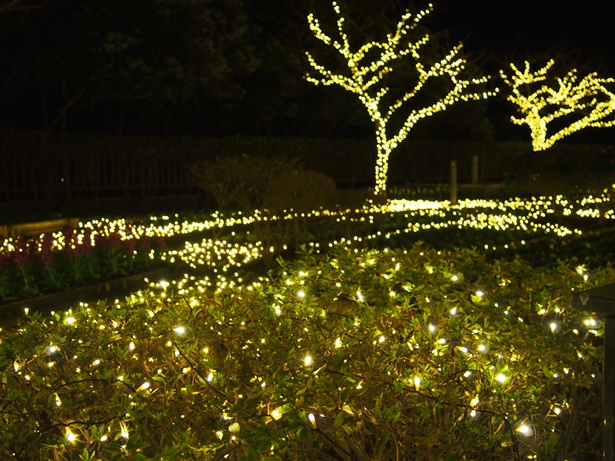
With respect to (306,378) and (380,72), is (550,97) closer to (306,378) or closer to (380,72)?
(380,72)

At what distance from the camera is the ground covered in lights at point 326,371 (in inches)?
123

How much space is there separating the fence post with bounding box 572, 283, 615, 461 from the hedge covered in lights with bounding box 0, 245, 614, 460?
217 mm

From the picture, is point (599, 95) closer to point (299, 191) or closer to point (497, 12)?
point (497, 12)

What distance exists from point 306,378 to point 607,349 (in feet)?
3.56

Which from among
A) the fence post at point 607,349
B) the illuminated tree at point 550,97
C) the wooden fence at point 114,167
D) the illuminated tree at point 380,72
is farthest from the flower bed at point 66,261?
the illuminated tree at point 550,97

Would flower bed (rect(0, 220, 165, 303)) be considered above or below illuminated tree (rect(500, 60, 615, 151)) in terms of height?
below

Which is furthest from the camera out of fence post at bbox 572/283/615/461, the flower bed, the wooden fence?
the wooden fence

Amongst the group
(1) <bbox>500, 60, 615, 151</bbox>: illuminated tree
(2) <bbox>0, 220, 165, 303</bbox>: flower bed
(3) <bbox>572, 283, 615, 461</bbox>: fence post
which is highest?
(1) <bbox>500, 60, 615, 151</bbox>: illuminated tree

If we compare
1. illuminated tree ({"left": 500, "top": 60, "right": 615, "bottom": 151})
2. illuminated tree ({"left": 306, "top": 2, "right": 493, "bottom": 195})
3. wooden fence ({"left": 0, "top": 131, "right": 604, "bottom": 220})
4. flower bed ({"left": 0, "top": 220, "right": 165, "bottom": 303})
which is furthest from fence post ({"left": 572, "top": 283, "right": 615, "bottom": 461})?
illuminated tree ({"left": 500, "top": 60, "right": 615, "bottom": 151})

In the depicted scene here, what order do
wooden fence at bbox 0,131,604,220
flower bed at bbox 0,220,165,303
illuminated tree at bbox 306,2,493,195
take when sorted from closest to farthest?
1. flower bed at bbox 0,220,165,303
2. wooden fence at bbox 0,131,604,220
3. illuminated tree at bbox 306,2,493,195

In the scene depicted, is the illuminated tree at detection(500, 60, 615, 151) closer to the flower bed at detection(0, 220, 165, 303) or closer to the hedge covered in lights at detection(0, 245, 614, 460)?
the flower bed at detection(0, 220, 165, 303)

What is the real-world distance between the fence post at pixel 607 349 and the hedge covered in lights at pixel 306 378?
0.22 m

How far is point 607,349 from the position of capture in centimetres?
290

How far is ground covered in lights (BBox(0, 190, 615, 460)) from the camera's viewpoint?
3.13 metres
